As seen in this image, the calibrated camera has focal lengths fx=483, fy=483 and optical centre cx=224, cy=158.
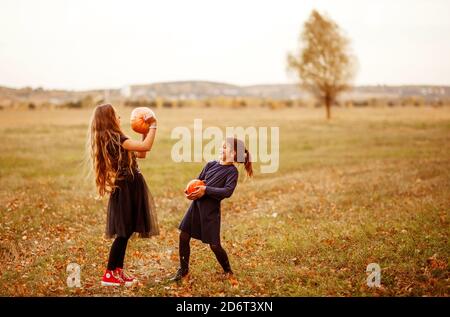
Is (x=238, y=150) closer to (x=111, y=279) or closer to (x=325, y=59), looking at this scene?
(x=111, y=279)

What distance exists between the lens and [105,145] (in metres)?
7.00

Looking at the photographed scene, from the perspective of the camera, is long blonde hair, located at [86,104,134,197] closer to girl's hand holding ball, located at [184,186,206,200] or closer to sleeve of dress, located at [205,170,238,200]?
girl's hand holding ball, located at [184,186,206,200]

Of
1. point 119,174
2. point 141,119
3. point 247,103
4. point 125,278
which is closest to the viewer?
point 119,174

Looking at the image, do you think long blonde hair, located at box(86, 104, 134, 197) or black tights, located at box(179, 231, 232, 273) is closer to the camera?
long blonde hair, located at box(86, 104, 134, 197)

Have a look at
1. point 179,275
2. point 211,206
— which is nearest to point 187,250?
point 179,275

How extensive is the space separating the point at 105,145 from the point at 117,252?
1.64 metres

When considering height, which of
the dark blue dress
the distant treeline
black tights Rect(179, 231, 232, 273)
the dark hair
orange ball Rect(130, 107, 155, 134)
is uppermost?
the distant treeline

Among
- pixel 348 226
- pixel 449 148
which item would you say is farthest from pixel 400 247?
pixel 449 148

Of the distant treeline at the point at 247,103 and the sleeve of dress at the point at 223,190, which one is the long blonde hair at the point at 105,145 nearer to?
the sleeve of dress at the point at 223,190

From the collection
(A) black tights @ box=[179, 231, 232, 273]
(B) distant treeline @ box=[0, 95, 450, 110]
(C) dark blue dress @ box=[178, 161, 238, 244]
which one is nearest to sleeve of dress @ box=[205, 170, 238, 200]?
(C) dark blue dress @ box=[178, 161, 238, 244]

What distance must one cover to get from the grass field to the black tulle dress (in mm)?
980

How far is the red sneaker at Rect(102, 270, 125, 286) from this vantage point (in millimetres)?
7406

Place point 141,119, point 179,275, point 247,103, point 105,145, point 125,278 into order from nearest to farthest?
point 105,145, point 141,119, point 125,278, point 179,275, point 247,103

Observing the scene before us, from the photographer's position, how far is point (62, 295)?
7.25m
